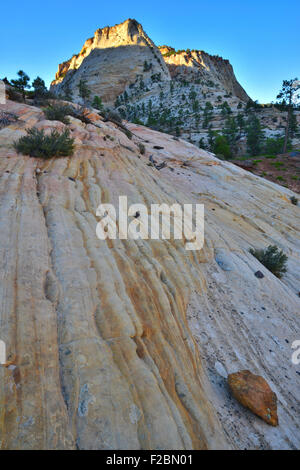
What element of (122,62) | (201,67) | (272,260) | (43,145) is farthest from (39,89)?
(201,67)

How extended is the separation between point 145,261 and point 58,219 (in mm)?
2156

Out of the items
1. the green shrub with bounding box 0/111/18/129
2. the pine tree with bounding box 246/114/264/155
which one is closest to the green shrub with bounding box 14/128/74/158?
the green shrub with bounding box 0/111/18/129

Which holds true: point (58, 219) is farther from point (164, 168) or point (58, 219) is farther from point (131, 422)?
point (164, 168)

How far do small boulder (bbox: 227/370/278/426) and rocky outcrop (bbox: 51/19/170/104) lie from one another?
76567 mm

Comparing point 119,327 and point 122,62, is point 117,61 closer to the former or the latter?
point 122,62

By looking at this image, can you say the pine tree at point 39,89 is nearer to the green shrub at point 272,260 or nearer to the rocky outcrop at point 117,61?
the green shrub at point 272,260

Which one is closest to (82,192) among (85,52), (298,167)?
(298,167)

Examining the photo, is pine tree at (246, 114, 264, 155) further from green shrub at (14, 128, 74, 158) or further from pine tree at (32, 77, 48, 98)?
green shrub at (14, 128, 74, 158)

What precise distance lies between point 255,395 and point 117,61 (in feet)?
306

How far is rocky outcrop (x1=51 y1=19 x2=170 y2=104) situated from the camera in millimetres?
70562

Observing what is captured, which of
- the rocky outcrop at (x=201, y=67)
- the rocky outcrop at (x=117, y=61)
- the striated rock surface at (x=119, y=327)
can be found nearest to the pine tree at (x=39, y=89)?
the striated rock surface at (x=119, y=327)

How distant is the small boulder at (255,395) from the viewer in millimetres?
3180
